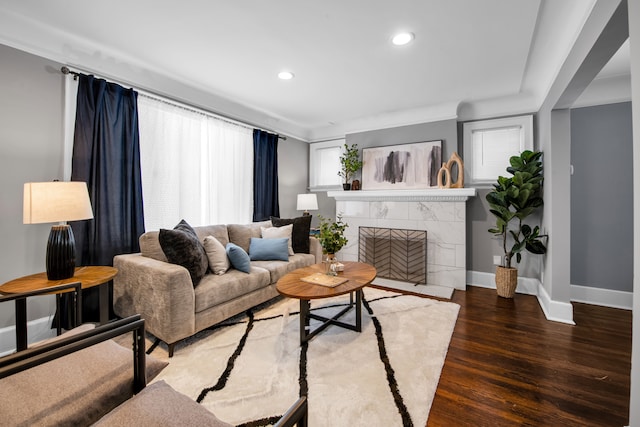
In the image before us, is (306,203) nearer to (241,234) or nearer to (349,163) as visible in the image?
(349,163)

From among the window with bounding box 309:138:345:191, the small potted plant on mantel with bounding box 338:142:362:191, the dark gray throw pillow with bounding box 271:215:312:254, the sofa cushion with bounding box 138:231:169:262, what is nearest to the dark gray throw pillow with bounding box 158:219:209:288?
the sofa cushion with bounding box 138:231:169:262

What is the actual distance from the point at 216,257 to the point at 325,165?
3.13m

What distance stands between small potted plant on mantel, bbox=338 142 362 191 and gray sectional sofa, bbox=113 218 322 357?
7.37 ft

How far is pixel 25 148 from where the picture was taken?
2.18m

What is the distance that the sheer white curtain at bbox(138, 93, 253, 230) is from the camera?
2986 millimetres

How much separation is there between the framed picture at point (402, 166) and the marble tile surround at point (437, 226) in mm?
310

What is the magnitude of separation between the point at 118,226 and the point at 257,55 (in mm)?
2113

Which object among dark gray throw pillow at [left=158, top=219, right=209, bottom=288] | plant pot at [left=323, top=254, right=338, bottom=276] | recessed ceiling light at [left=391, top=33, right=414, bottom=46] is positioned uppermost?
recessed ceiling light at [left=391, top=33, right=414, bottom=46]

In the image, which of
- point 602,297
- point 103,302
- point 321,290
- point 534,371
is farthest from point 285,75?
point 602,297

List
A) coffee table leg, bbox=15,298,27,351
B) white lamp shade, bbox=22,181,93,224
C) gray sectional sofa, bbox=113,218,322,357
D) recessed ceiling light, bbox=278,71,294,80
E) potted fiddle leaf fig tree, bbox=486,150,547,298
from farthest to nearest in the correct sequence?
1. potted fiddle leaf fig tree, bbox=486,150,547,298
2. recessed ceiling light, bbox=278,71,294,80
3. gray sectional sofa, bbox=113,218,322,357
4. white lamp shade, bbox=22,181,93,224
5. coffee table leg, bbox=15,298,27,351

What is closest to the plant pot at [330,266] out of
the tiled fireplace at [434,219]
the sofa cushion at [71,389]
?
the sofa cushion at [71,389]

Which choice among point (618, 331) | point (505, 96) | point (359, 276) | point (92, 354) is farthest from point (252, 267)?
point (505, 96)

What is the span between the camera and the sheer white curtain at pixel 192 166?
2.99m

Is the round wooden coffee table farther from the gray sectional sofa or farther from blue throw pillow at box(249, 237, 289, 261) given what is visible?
blue throw pillow at box(249, 237, 289, 261)
